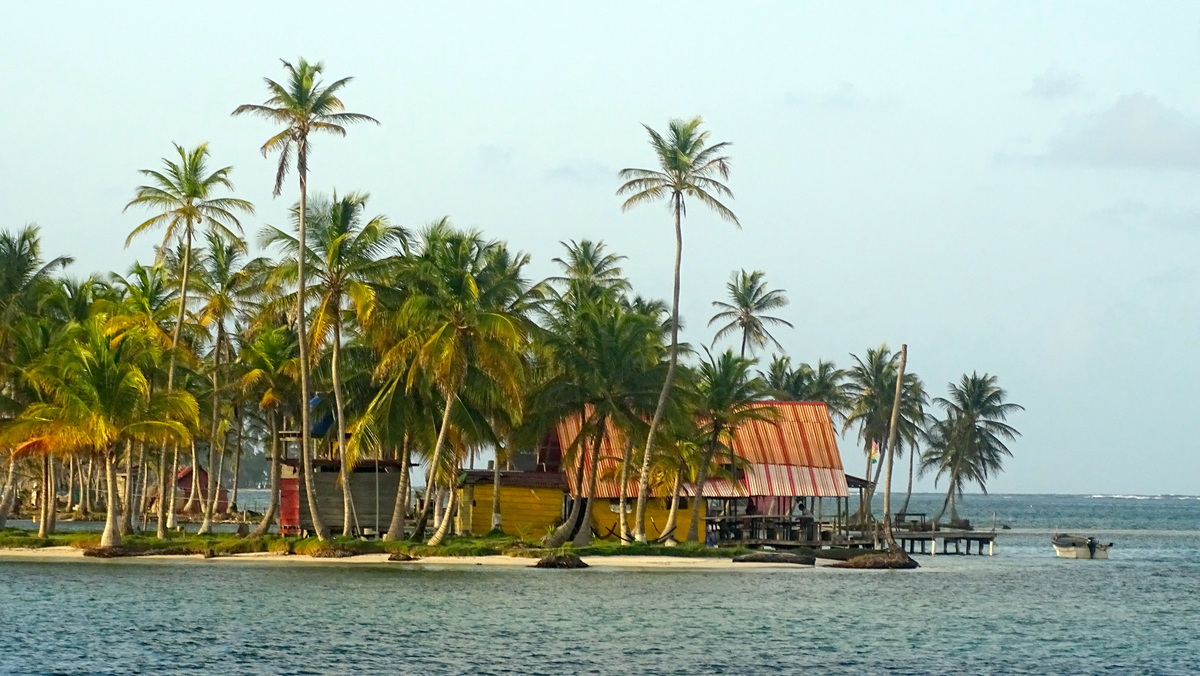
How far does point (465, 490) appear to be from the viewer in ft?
201

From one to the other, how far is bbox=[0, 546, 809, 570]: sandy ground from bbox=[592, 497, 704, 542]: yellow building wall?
769 centimetres

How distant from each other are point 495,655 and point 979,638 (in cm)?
1266

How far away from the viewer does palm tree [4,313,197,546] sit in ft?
153

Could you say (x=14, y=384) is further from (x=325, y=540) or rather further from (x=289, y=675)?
(x=289, y=675)

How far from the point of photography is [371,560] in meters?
48.8

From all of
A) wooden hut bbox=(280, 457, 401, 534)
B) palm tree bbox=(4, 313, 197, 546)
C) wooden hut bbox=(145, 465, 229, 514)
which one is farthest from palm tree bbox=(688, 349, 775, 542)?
wooden hut bbox=(145, 465, 229, 514)

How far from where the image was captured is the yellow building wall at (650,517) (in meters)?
→ 61.5

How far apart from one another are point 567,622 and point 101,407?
19914 mm

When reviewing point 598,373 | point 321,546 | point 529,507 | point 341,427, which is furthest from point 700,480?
point 321,546

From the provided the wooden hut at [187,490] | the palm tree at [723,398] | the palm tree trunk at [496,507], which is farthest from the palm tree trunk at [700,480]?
the wooden hut at [187,490]

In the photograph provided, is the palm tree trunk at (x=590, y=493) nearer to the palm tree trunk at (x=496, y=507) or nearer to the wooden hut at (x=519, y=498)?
the wooden hut at (x=519, y=498)

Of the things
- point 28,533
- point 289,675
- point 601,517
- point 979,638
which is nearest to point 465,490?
point 601,517

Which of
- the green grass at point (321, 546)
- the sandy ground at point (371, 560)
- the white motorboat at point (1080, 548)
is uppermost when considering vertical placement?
the green grass at point (321, 546)

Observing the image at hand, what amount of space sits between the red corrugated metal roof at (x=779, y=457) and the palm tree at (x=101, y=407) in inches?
718
